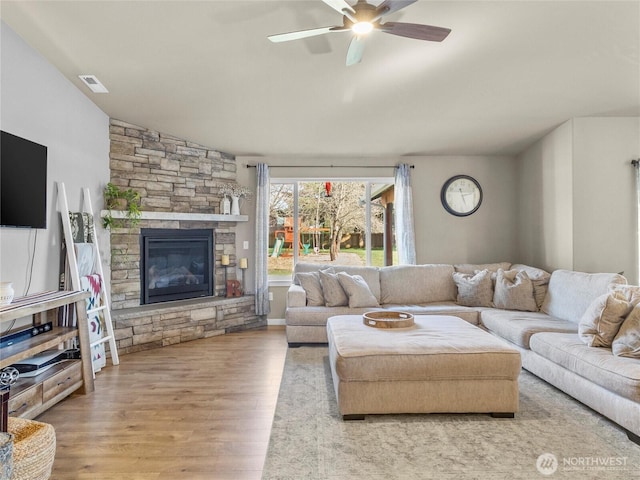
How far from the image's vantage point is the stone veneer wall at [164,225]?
166 inches

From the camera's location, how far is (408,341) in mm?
2654

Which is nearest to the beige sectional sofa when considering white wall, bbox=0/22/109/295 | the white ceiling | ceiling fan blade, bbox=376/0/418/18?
the white ceiling

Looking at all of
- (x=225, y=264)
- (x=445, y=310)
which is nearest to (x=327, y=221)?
(x=225, y=264)

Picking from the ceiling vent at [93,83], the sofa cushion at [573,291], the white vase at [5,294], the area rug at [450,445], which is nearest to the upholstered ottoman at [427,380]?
the area rug at [450,445]

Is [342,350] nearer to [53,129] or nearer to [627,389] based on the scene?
[627,389]

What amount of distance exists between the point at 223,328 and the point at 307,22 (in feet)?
11.7

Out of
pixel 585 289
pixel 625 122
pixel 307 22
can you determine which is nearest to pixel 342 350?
pixel 307 22

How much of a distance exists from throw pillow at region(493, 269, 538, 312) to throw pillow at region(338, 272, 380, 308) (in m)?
1.33

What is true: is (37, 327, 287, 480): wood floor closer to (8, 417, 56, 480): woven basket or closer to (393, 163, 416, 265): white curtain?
(8, 417, 56, 480): woven basket

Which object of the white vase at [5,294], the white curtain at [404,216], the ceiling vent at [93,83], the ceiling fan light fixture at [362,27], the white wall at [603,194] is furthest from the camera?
the white curtain at [404,216]

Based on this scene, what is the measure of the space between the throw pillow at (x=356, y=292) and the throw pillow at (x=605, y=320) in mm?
2079

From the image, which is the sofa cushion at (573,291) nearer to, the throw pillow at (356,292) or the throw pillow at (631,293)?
the throw pillow at (631,293)

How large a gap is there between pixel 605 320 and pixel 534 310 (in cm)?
136

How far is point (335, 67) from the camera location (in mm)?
3119
